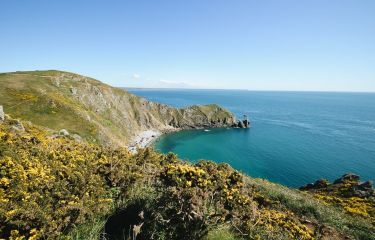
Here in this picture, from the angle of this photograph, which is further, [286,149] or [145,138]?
[145,138]

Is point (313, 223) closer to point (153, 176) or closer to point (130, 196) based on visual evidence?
point (153, 176)

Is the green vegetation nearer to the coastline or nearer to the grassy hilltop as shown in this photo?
the grassy hilltop

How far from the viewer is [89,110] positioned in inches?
3073

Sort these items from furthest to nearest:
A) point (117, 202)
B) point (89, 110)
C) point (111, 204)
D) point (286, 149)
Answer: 1. point (286, 149)
2. point (89, 110)
3. point (117, 202)
4. point (111, 204)

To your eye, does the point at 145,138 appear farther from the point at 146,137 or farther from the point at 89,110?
the point at 89,110

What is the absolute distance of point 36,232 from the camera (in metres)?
5.48

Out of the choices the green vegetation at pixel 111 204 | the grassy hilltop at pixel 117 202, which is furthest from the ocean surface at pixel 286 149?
the green vegetation at pixel 111 204

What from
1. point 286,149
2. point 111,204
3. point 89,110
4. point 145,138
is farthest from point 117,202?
point 286,149

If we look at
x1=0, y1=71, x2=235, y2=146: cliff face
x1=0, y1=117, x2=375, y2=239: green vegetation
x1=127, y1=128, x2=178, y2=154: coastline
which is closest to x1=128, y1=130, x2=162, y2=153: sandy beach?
x1=127, y1=128, x2=178, y2=154: coastline

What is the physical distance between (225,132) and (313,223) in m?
110

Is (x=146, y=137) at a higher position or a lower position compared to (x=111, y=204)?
lower

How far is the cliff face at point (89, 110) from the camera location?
2203 inches

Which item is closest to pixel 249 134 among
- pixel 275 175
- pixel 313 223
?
pixel 275 175

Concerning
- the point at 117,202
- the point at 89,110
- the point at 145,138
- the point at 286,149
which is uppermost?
the point at 117,202
